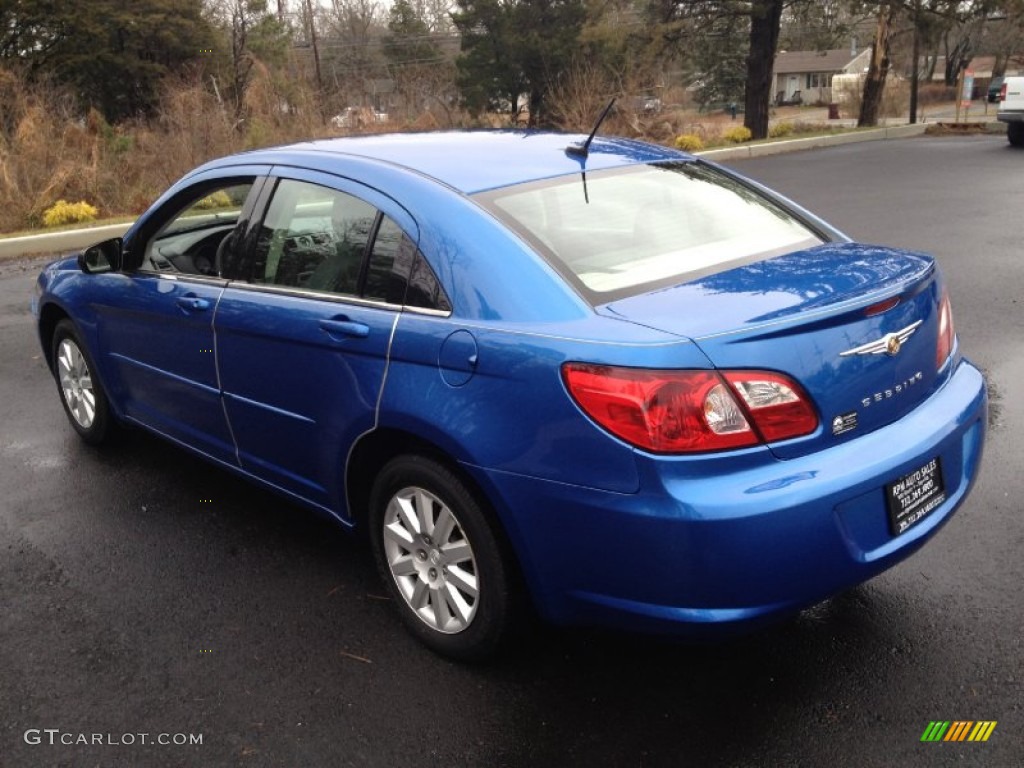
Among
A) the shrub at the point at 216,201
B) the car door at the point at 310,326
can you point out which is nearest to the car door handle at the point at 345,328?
the car door at the point at 310,326

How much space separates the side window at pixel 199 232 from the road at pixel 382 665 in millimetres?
1116

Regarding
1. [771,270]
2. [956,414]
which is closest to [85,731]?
[771,270]

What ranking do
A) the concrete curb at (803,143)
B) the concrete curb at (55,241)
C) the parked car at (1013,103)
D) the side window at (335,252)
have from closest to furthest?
the side window at (335,252) < the concrete curb at (55,241) < the parked car at (1013,103) < the concrete curb at (803,143)

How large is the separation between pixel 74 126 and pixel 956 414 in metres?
17.4

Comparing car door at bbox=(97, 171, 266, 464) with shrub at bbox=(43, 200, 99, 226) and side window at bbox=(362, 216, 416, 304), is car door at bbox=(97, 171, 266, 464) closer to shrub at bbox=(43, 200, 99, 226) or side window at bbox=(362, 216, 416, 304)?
side window at bbox=(362, 216, 416, 304)

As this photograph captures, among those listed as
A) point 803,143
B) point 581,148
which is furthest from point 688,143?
point 581,148

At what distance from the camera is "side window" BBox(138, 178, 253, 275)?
411 centimetres

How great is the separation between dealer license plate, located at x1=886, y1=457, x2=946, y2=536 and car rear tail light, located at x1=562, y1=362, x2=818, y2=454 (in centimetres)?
40

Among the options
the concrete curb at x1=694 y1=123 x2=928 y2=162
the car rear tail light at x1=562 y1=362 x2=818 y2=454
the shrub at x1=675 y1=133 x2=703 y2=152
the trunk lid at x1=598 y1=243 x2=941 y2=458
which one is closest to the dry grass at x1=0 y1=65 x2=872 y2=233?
the shrub at x1=675 y1=133 x2=703 y2=152

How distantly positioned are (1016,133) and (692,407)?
21.8 meters

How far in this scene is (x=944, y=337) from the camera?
3164 mm

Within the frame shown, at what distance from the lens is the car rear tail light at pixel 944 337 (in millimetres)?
3068

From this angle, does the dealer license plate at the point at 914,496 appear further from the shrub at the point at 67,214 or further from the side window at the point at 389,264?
the shrub at the point at 67,214

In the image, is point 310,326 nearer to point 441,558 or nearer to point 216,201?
point 441,558
